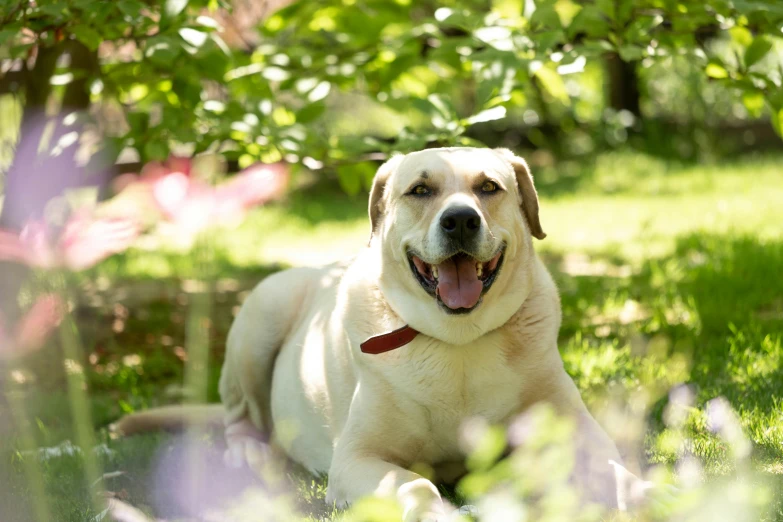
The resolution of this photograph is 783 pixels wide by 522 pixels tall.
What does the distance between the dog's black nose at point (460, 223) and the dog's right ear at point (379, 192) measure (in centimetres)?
50

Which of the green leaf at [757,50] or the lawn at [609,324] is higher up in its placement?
the green leaf at [757,50]

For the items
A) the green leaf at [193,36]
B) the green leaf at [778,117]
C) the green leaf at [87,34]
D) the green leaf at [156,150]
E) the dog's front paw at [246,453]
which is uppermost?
the green leaf at [87,34]

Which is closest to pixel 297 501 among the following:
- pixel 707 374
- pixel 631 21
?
pixel 707 374

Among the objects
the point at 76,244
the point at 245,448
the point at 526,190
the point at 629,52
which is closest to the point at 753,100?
the point at 629,52

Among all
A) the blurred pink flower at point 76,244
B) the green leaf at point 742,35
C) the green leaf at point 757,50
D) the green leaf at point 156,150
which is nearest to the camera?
the blurred pink flower at point 76,244

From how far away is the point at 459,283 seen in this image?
3.00m

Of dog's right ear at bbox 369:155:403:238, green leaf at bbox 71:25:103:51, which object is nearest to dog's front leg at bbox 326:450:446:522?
dog's right ear at bbox 369:155:403:238

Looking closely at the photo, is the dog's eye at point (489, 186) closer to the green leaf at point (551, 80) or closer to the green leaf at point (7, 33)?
the green leaf at point (551, 80)

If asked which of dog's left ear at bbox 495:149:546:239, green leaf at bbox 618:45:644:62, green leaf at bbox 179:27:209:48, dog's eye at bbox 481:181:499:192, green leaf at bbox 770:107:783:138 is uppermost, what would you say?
green leaf at bbox 179:27:209:48

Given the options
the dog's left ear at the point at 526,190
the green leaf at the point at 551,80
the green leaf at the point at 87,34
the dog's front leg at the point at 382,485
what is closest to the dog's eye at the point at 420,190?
the dog's left ear at the point at 526,190

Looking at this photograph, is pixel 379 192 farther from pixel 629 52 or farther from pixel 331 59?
pixel 331 59

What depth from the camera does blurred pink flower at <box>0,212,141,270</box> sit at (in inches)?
58.7

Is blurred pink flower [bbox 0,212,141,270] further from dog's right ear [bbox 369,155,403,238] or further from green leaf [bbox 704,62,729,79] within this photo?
green leaf [bbox 704,62,729,79]

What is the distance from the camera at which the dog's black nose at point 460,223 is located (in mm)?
2883
